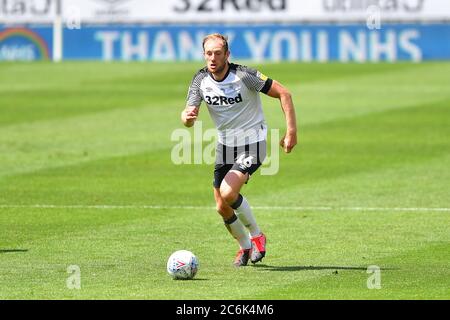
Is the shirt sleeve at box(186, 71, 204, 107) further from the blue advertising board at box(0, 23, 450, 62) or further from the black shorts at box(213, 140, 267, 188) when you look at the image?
the blue advertising board at box(0, 23, 450, 62)

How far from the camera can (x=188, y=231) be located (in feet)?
46.6

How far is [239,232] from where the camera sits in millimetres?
12312

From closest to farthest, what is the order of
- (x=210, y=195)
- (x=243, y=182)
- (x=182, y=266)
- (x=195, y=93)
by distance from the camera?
1. (x=182, y=266)
2. (x=243, y=182)
3. (x=195, y=93)
4. (x=210, y=195)

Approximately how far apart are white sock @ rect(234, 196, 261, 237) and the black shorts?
1.02ft

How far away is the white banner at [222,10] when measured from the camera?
36.4 m

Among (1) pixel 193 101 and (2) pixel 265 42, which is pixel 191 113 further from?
(2) pixel 265 42

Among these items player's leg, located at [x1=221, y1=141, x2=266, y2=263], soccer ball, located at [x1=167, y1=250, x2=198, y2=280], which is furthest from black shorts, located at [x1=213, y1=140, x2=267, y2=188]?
soccer ball, located at [x1=167, y1=250, x2=198, y2=280]

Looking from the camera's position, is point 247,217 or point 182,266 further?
point 247,217

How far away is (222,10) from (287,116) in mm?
26705

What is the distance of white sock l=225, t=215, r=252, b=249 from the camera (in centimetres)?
1223

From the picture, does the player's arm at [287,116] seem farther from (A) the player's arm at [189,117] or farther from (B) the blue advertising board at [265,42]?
(B) the blue advertising board at [265,42]

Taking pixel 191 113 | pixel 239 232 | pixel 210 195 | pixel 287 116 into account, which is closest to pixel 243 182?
pixel 239 232
